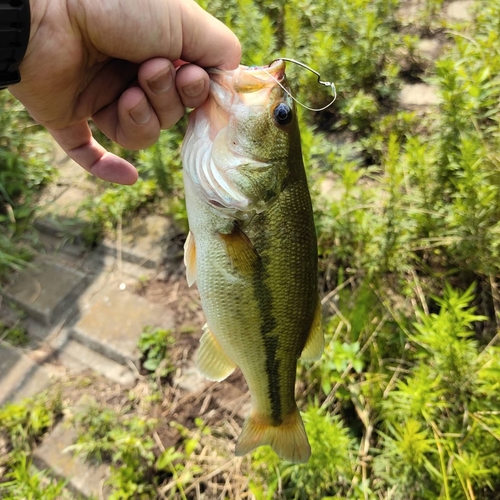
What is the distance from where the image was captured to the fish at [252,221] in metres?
1.42

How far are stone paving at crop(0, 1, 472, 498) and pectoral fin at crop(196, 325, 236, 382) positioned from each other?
0.92m

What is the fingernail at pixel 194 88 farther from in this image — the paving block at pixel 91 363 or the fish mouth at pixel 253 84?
Answer: the paving block at pixel 91 363

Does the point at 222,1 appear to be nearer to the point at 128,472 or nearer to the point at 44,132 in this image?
the point at 44,132

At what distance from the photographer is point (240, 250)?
1.48 m

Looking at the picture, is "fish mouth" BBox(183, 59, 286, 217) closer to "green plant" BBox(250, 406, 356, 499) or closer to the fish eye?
the fish eye

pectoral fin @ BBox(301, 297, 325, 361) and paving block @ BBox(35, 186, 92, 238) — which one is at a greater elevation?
pectoral fin @ BBox(301, 297, 325, 361)

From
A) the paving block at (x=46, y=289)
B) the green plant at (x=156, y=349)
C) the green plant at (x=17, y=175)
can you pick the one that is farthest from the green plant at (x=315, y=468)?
the green plant at (x=17, y=175)

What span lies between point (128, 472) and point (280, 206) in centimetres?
169

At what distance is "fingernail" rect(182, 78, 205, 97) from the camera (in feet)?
4.69

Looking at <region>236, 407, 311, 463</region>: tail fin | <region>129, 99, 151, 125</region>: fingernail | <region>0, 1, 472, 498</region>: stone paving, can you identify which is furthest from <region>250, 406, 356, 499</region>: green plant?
<region>129, 99, 151, 125</region>: fingernail

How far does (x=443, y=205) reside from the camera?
260cm

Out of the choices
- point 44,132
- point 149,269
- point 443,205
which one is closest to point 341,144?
point 443,205

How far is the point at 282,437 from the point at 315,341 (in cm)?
41

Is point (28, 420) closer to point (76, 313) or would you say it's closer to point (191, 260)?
point (76, 313)
